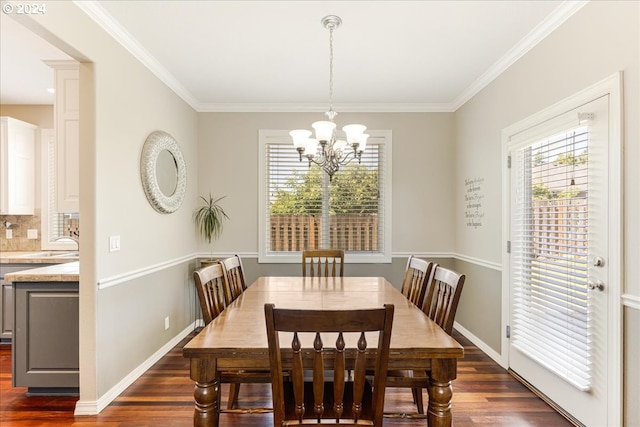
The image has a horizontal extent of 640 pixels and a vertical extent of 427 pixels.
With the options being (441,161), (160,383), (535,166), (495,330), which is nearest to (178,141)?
(160,383)

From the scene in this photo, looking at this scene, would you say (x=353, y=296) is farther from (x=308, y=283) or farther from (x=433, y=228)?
(x=433, y=228)

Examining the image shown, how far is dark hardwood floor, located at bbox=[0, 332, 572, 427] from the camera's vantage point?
228cm

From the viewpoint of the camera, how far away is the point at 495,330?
3.30 m

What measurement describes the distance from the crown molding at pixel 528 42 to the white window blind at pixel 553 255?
0.77 m

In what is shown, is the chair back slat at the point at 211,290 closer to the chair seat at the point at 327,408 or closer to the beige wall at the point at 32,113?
the chair seat at the point at 327,408

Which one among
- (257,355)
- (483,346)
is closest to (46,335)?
(257,355)

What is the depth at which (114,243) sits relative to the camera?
2.61m

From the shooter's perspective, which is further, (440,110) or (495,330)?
(440,110)

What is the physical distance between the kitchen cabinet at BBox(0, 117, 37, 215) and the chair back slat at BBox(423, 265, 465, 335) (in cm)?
446

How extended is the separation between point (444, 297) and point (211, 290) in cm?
139

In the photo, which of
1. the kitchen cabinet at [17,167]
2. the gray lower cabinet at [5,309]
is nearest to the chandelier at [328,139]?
the gray lower cabinet at [5,309]

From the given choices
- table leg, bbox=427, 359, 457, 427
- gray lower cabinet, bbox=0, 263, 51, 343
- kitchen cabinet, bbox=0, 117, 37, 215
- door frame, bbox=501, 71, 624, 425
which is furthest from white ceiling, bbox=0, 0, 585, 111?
table leg, bbox=427, 359, 457, 427

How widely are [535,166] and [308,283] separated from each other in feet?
6.60

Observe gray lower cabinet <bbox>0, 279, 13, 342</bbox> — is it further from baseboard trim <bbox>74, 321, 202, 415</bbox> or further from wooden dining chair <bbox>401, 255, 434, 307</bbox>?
wooden dining chair <bbox>401, 255, 434, 307</bbox>
